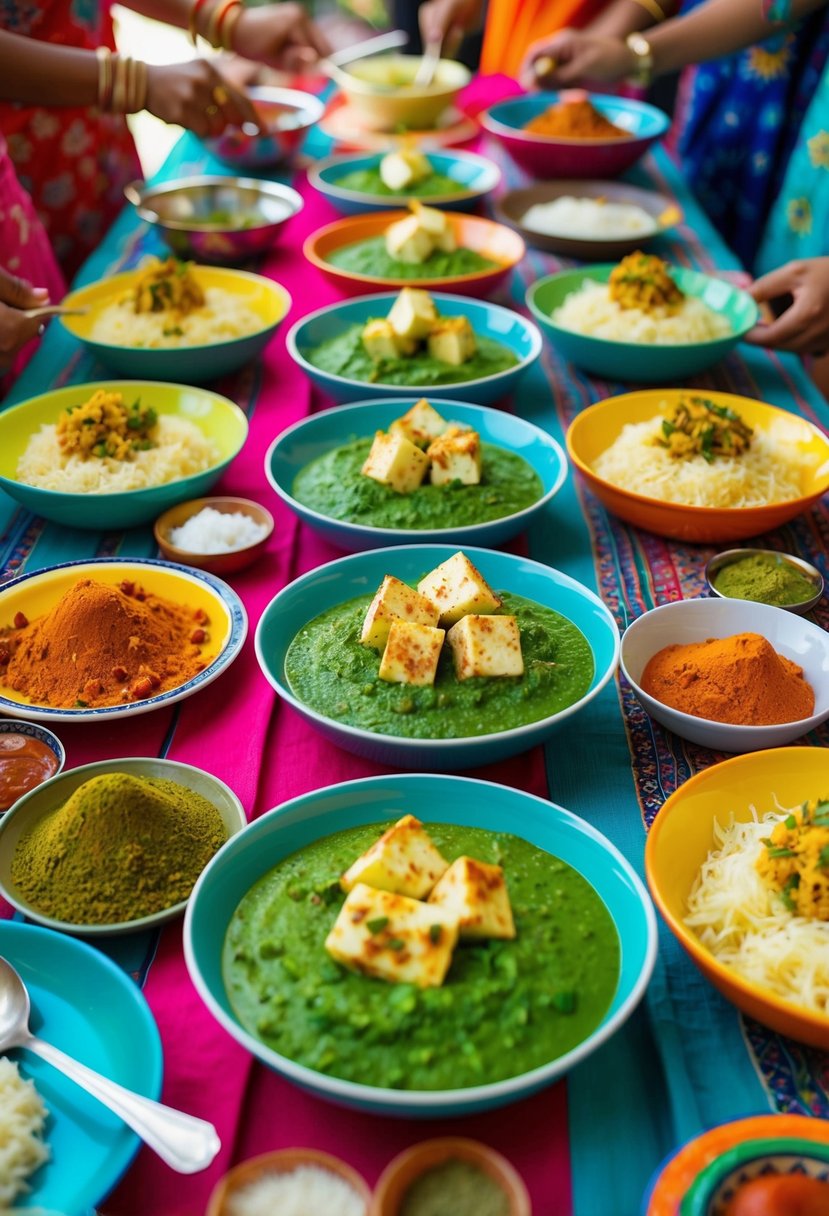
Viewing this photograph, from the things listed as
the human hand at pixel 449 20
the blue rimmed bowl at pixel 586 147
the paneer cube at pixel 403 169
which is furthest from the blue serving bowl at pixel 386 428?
the human hand at pixel 449 20

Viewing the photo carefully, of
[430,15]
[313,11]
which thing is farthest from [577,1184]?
[313,11]

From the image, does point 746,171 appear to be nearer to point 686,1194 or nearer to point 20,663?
point 20,663

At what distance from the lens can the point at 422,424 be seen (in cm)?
248

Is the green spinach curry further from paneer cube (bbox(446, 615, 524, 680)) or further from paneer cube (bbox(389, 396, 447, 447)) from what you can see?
paneer cube (bbox(389, 396, 447, 447))

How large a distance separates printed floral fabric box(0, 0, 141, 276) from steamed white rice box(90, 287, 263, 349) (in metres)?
1.08

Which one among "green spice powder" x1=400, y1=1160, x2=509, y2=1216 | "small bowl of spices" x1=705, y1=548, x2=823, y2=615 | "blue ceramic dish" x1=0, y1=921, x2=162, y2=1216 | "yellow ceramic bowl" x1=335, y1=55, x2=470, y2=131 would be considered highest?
"yellow ceramic bowl" x1=335, y1=55, x2=470, y2=131

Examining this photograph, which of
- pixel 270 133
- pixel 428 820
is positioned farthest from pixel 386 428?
pixel 270 133

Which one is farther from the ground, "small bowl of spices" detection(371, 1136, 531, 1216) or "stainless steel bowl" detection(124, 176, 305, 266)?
"stainless steel bowl" detection(124, 176, 305, 266)

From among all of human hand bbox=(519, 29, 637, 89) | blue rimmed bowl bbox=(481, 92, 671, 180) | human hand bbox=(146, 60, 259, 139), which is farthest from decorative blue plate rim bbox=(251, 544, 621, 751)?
human hand bbox=(519, 29, 637, 89)

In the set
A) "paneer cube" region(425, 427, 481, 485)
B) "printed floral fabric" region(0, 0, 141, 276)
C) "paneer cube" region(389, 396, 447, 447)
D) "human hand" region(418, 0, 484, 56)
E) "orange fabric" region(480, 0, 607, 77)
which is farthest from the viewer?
"orange fabric" region(480, 0, 607, 77)

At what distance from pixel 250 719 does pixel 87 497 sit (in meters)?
0.73

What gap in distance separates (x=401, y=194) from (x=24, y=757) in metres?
3.13

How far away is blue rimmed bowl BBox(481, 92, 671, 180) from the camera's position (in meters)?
4.21

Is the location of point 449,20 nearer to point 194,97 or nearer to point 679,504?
point 194,97
